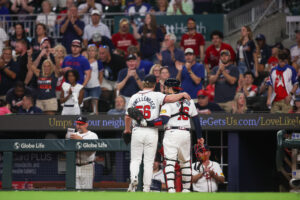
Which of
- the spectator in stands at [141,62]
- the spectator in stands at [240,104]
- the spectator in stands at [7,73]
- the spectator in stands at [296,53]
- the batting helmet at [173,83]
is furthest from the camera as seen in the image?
the spectator in stands at [296,53]

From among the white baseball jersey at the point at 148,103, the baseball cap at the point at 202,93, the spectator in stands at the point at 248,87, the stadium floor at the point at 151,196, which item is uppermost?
the spectator in stands at the point at 248,87

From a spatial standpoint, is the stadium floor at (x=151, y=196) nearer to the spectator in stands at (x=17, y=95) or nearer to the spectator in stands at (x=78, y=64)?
the spectator in stands at (x=17, y=95)

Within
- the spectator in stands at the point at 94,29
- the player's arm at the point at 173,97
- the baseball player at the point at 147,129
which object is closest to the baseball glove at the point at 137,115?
the baseball player at the point at 147,129

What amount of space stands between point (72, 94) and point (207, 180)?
3.30 meters

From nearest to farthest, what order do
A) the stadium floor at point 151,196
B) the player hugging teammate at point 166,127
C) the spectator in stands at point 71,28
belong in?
the stadium floor at point 151,196 < the player hugging teammate at point 166,127 < the spectator in stands at point 71,28

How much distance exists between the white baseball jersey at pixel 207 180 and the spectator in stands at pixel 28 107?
12.0ft

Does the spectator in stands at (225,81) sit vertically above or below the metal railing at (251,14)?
below

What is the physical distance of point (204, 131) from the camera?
12.8 m

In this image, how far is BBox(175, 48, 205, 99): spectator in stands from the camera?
13445 millimetres

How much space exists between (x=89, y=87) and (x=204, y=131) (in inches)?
107

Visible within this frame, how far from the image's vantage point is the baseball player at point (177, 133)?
33.4 feet

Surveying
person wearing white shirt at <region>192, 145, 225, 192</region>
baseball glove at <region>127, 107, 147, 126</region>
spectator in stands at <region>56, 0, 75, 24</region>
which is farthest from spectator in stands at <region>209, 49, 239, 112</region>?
spectator in stands at <region>56, 0, 75, 24</region>

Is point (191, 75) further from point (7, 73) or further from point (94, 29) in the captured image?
point (7, 73)

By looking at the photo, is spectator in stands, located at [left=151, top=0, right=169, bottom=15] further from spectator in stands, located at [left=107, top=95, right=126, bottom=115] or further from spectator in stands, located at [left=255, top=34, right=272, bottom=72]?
spectator in stands, located at [left=107, top=95, right=126, bottom=115]
